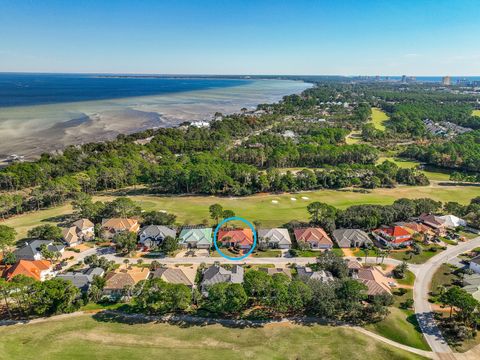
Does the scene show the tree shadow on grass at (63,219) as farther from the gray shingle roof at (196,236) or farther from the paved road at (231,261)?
the gray shingle roof at (196,236)

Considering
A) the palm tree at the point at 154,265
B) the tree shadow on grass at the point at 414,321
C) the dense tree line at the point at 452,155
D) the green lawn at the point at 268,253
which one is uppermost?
the dense tree line at the point at 452,155

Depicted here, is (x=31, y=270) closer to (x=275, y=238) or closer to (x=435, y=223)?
(x=275, y=238)

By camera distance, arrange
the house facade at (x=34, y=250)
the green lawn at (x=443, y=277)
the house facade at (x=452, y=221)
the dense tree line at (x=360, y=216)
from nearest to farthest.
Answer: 1. the green lawn at (x=443, y=277)
2. the house facade at (x=34, y=250)
3. the dense tree line at (x=360, y=216)
4. the house facade at (x=452, y=221)

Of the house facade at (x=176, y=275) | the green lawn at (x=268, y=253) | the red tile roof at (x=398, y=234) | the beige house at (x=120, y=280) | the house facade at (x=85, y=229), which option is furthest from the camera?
the house facade at (x=85, y=229)

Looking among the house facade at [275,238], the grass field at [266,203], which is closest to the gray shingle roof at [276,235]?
the house facade at [275,238]

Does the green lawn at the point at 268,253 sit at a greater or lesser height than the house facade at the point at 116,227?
lesser

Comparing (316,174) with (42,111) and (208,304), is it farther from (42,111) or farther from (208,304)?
(42,111)

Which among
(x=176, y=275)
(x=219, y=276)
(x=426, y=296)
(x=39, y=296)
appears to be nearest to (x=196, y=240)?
(x=176, y=275)

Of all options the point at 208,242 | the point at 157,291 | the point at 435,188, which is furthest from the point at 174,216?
the point at 435,188
